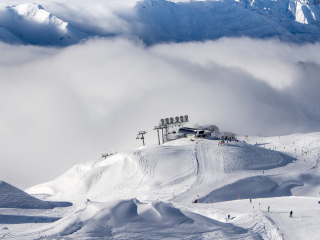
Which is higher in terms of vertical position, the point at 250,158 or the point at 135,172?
the point at 250,158

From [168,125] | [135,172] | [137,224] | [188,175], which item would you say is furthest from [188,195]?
[168,125]

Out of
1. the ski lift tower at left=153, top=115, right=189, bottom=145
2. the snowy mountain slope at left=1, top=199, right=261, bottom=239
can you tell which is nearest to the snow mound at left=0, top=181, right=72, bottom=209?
the snowy mountain slope at left=1, top=199, right=261, bottom=239

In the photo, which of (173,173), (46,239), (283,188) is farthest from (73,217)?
(283,188)

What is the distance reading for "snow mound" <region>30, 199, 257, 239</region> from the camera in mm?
24766

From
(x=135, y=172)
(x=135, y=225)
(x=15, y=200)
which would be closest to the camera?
(x=135, y=225)

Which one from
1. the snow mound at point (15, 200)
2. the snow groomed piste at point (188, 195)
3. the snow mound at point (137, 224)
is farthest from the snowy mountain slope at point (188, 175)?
the snow mound at point (137, 224)

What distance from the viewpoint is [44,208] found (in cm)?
3825

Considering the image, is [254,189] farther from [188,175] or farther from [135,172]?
[135,172]

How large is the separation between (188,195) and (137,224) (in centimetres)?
1791

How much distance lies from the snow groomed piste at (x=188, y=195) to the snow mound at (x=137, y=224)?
8cm

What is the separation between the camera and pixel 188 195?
141ft

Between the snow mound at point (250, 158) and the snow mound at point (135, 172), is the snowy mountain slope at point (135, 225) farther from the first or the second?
the snow mound at point (250, 158)

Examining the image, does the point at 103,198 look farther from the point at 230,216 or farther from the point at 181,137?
the point at 181,137

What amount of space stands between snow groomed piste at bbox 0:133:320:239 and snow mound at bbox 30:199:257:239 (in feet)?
0.28
